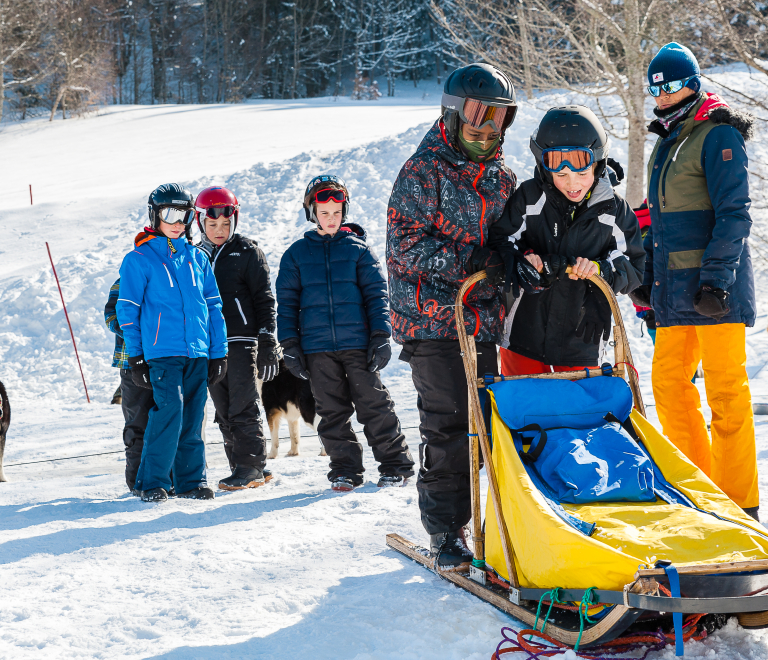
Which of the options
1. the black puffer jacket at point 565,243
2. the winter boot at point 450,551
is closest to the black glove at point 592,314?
the black puffer jacket at point 565,243

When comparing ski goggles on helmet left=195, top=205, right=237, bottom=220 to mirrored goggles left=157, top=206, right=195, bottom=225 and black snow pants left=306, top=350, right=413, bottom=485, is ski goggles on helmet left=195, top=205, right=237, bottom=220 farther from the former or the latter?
black snow pants left=306, top=350, right=413, bottom=485

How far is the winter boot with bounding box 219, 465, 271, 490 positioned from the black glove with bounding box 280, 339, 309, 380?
843 mm

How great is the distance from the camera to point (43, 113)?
105 ft

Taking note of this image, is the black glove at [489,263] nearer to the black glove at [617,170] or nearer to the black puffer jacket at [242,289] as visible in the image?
the black glove at [617,170]

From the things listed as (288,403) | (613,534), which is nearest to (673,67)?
(613,534)

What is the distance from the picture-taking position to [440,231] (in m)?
3.19

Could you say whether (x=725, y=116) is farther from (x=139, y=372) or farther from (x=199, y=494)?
(x=199, y=494)

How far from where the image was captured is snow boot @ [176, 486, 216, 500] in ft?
15.6

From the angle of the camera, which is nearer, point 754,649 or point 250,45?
point 754,649

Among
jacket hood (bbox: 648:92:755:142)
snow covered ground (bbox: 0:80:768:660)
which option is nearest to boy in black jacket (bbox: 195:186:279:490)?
snow covered ground (bbox: 0:80:768:660)

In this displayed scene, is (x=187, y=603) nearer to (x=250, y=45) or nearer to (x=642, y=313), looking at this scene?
(x=642, y=313)

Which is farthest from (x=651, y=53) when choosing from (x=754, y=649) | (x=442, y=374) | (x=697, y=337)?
(x=754, y=649)

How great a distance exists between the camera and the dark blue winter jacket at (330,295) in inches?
195

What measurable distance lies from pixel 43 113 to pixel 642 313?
33061 mm
